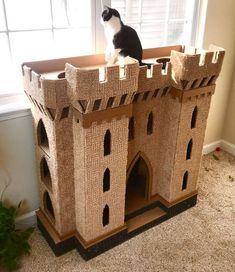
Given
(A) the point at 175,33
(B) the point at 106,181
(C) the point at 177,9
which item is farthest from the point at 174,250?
(C) the point at 177,9

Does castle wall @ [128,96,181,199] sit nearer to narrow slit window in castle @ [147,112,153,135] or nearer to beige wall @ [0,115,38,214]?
narrow slit window in castle @ [147,112,153,135]

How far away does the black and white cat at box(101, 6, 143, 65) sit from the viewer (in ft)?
4.72

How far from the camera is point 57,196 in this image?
1540 mm

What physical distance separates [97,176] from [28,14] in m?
0.82

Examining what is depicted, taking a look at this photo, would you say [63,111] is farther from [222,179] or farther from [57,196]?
[222,179]

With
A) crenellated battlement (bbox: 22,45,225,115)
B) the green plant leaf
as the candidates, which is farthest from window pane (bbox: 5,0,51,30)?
the green plant leaf

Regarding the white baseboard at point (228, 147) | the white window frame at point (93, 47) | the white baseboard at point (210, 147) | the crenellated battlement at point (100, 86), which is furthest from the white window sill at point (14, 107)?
the white baseboard at point (228, 147)

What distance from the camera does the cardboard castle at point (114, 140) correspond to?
1.32m

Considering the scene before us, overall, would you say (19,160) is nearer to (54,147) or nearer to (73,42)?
(54,147)

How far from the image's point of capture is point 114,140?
4.76 ft

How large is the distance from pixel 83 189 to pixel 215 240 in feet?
2.75

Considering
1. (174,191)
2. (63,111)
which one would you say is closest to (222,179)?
(174,191)

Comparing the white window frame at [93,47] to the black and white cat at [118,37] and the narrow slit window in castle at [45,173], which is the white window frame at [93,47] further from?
the narrow slit window in castle at [45,173]

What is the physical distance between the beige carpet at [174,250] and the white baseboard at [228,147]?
0.67m
